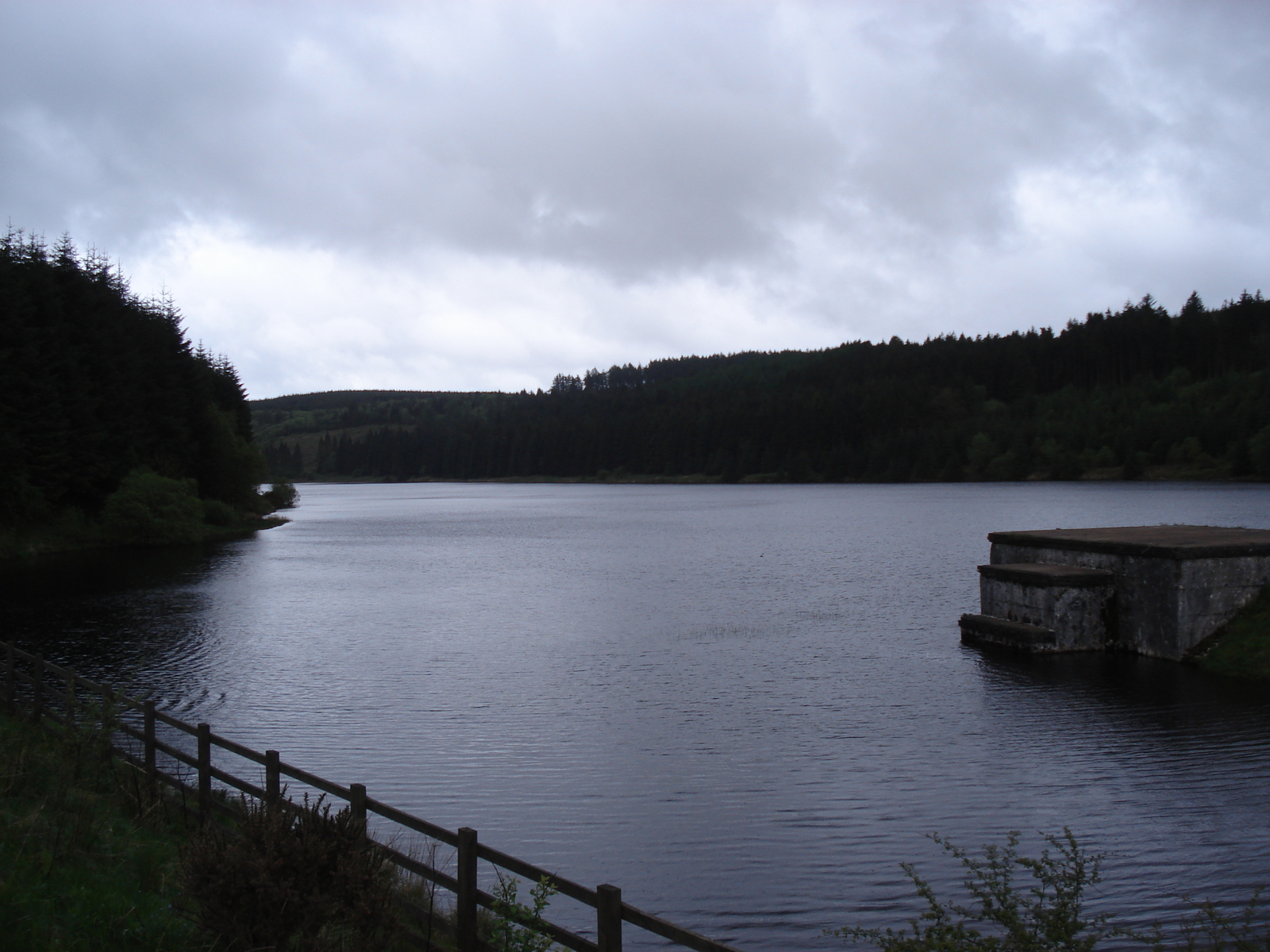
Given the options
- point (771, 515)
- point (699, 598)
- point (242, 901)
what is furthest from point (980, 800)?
point (771, 515)

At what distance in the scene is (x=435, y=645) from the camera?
2483 cm

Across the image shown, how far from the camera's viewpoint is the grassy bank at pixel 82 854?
243 inches

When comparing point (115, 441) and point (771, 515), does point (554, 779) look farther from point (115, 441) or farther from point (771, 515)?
point (771, 515)

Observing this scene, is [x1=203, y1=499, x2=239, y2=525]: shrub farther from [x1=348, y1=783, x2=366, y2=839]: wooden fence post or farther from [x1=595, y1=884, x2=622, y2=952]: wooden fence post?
[x1=595, y1=884, x2=622, y2=952]: wooden fence post

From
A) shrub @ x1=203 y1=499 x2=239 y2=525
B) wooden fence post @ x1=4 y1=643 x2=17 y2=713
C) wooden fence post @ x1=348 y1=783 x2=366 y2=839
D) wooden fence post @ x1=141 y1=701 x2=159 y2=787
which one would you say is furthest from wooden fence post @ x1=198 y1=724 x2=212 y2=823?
shrub @ x1=203 y1=499 x2=239 y2=525

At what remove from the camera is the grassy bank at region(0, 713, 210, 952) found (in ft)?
20.2

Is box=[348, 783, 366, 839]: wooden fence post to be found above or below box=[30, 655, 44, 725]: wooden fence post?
A: above

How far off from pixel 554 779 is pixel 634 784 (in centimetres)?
121

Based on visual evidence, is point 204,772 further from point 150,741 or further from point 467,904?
point 467,904

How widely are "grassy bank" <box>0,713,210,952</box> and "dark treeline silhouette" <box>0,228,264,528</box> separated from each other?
41.9m

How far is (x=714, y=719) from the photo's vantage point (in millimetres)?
17094

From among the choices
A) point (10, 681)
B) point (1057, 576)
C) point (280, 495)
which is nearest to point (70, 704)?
point (10, 681)

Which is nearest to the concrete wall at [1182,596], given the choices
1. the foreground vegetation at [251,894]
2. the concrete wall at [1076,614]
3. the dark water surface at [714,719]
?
the concrete wall at [1076,614]

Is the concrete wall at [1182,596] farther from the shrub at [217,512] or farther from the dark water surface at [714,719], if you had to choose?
the shrub at [217,512]
